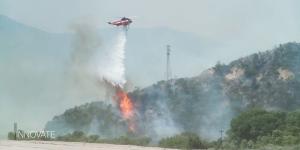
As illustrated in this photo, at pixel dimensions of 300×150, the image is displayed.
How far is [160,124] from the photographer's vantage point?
12875 cm

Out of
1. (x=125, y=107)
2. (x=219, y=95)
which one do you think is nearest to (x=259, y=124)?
(x=125, y=107)

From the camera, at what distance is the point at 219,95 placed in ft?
496

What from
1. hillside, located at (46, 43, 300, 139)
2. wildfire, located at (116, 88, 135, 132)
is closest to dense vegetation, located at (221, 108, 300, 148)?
wildfire, located at (116, 88, 135, 132)

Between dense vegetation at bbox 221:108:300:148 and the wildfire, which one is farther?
the wildfire

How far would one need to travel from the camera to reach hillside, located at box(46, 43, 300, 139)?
134 meters

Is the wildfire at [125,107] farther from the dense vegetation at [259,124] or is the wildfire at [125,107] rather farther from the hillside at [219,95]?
the dense vegetation at [259,124]

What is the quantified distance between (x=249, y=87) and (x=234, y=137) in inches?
3053

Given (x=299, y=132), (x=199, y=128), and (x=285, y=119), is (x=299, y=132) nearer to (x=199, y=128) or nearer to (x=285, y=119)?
(x=285, y=119)

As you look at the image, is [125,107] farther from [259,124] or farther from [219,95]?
[259,124]

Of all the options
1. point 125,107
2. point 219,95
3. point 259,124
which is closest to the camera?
point 259,124

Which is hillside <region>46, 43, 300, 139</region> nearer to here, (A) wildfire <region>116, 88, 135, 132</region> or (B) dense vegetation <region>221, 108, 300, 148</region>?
(A) wildfire <region>116, 88, 135, 132</region>

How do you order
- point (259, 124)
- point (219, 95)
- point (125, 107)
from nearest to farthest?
1. point (259, 124)
2. point (125, 107)
3. point (219, 95)

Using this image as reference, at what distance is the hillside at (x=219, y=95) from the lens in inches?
5266

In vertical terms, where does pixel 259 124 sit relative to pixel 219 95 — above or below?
below
